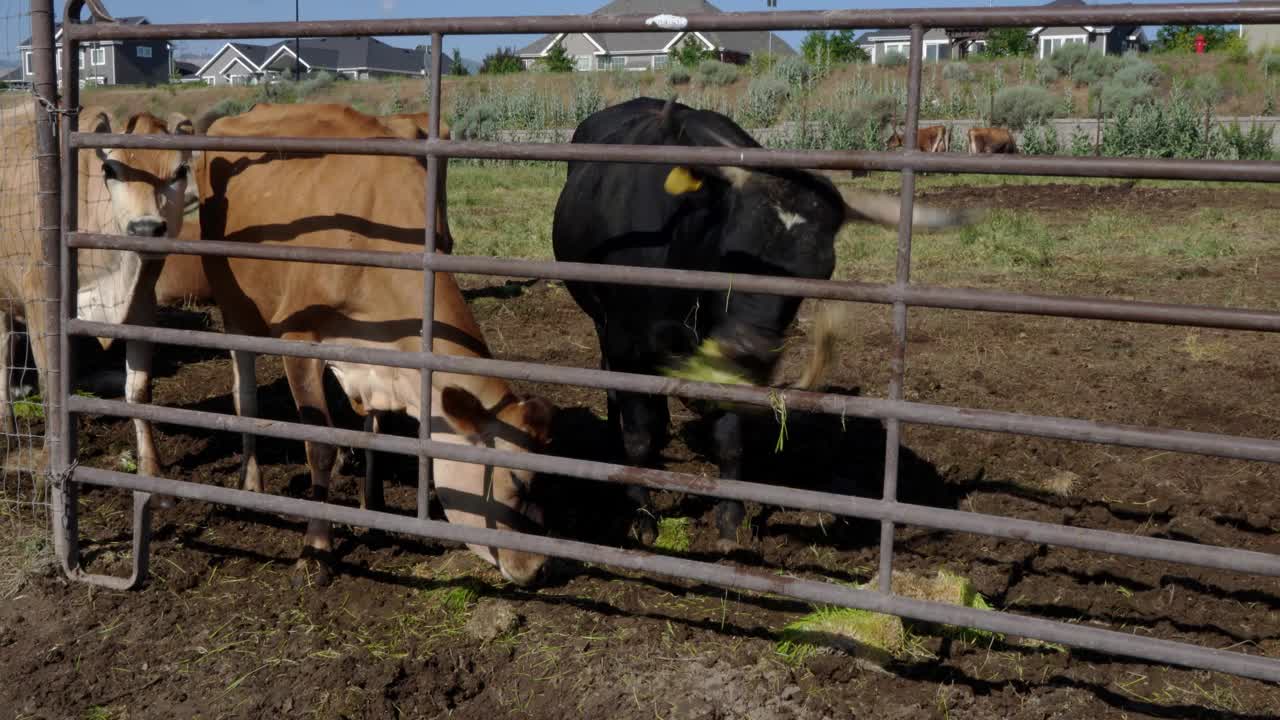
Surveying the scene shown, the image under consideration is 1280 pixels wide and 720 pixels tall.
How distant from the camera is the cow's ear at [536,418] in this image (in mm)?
4344

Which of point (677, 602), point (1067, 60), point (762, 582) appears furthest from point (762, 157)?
point (1067, 60)

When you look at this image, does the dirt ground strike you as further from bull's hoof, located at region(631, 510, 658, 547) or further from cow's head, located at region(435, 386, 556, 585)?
cow's head, located at region(435, 386, 556, 585)

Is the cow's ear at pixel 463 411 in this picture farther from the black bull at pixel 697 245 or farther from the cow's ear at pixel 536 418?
the black bull at pixel 697 245

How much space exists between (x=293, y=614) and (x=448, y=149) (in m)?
1.80

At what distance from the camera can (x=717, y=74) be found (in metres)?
31.0

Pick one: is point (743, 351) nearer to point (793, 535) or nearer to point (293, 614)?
point (793, 535)

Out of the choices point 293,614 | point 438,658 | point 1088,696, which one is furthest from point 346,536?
point 1088,696

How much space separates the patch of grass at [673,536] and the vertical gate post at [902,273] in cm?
163

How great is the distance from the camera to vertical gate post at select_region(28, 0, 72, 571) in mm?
4055

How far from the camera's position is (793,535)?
477 cm

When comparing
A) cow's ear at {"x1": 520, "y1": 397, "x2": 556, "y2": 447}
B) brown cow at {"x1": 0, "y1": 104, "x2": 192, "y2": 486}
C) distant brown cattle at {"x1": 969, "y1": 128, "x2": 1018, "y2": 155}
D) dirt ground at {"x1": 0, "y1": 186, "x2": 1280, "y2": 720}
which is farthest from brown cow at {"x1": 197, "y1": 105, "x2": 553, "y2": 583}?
distant brown cattle at {"x1": 969, "y1": 128, "x2": 1018, "y2": 155}

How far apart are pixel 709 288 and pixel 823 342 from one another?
879 mm

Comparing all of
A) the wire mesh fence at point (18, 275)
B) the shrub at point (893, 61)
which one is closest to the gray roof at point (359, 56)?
the shrub at point (893, 61)

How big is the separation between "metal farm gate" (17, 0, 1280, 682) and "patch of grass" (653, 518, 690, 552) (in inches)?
50.2
